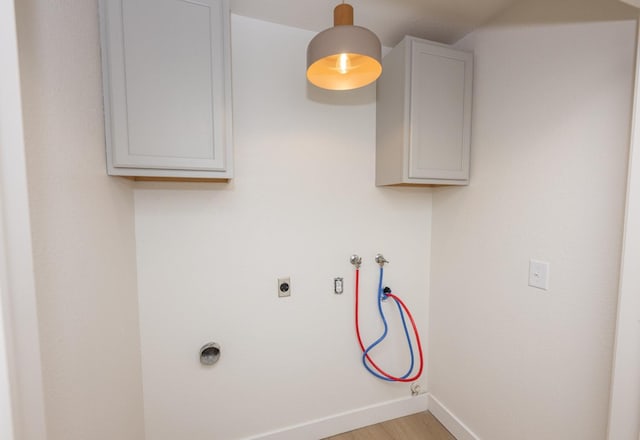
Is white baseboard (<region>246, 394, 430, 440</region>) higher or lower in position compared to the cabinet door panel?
lower

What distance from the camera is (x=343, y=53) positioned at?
3.01 ft

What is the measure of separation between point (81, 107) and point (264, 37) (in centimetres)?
98

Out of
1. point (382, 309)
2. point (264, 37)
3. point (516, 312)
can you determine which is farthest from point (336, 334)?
point (264, 37)

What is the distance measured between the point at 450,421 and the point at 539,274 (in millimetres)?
1172

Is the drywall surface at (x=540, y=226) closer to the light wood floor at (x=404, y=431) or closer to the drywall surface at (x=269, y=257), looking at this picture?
the light wood floor at (x=404, y=431)

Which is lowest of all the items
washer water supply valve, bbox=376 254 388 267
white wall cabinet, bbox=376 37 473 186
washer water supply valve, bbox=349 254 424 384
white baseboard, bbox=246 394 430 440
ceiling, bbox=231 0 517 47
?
white baseboard, bbox=246 394 430 440

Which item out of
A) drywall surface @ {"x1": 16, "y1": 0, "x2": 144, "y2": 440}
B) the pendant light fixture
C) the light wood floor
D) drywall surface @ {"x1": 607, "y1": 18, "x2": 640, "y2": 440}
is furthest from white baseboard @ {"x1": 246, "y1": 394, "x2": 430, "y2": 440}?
the pendant light fixture

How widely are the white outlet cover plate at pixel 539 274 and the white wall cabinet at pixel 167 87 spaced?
1.48 metres

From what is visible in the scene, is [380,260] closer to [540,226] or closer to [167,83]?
[540,226]

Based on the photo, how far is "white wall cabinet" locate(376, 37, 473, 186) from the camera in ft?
4.66

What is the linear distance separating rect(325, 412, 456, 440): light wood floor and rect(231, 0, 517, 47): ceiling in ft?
8.10

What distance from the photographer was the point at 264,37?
1.48 meters

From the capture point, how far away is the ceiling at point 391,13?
1348mm

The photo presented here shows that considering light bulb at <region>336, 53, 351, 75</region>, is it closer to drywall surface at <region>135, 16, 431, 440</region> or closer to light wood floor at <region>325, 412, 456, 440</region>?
drywall surface at <region>135, 16, 431, 440</region>
